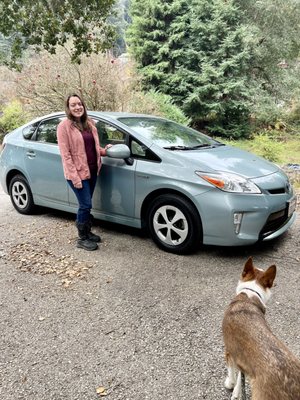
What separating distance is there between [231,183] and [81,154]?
174 centimetres

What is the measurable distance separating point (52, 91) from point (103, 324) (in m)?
9.89

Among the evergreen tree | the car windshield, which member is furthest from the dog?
the evergreen tree

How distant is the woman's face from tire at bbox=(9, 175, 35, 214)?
186 centimetres

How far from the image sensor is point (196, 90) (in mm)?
16266

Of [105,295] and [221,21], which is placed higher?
[221,21]

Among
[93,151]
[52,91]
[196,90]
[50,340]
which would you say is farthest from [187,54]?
[50,340]

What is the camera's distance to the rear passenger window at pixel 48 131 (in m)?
5.23

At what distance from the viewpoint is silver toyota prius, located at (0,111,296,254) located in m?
3.86

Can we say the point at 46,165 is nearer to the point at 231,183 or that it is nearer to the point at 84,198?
the point at 84,198

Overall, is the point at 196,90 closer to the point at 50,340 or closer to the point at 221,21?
the point at 221,21

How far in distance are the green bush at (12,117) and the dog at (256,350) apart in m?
12.5

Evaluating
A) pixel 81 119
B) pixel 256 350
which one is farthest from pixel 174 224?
pixel 256 350

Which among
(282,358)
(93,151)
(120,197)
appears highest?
(93,151)

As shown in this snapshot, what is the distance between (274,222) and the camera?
13.3ft
